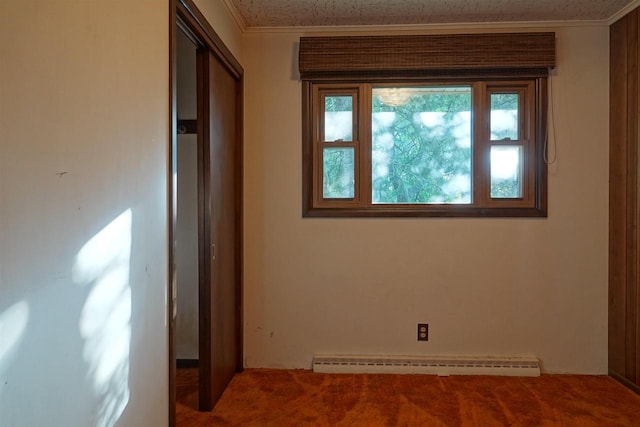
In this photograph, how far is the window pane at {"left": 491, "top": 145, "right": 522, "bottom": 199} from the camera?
108 inches

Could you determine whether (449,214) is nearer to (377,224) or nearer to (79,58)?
(377,224)

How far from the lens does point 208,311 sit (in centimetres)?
219

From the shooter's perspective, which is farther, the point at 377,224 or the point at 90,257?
the point at 377,224

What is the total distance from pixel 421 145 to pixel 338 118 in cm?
64

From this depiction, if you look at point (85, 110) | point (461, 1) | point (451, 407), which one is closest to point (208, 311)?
point (85, 110)

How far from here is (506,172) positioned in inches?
109

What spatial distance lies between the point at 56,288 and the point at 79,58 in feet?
2.06

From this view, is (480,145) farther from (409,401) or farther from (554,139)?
(409,401)

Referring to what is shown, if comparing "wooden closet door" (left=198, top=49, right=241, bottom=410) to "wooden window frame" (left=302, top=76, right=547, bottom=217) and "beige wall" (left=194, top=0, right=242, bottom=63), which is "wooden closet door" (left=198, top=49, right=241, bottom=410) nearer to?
"beige wall" (left=194, top=0, right=242, bottom=63)

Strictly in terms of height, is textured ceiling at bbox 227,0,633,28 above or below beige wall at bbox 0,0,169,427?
above

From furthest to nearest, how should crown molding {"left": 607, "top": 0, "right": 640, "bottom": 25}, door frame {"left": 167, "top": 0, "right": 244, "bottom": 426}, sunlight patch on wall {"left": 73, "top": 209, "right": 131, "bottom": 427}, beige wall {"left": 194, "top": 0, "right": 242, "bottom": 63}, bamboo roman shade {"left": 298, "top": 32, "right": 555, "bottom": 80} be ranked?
bamboo roman shade {"left": 298, "top": 32, "right": 555, "bottom": 80}, crown molding {"left": 607, "top": 0, "right": 640, "bottom": 25}, beige wall {"left": 194, "top": 0, "right": 242, "bottom": 63}, door frame {"left": 167, "top": 0, "right": 244, "bottom": 426}, sunlight patch on wall {"left": 73, "top": 209, "right": 131, "bottom": 427}

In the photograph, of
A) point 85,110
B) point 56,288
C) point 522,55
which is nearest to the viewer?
point 56,288

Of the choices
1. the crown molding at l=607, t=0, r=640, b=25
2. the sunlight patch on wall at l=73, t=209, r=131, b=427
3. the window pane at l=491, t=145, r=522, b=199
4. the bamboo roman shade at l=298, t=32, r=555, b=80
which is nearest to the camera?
the sunlight patch on wall at l=73, t=209, r=131, b=427

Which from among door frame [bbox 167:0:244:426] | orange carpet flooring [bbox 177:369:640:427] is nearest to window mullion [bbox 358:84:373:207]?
door frame [bbox 167:0:244:426]
